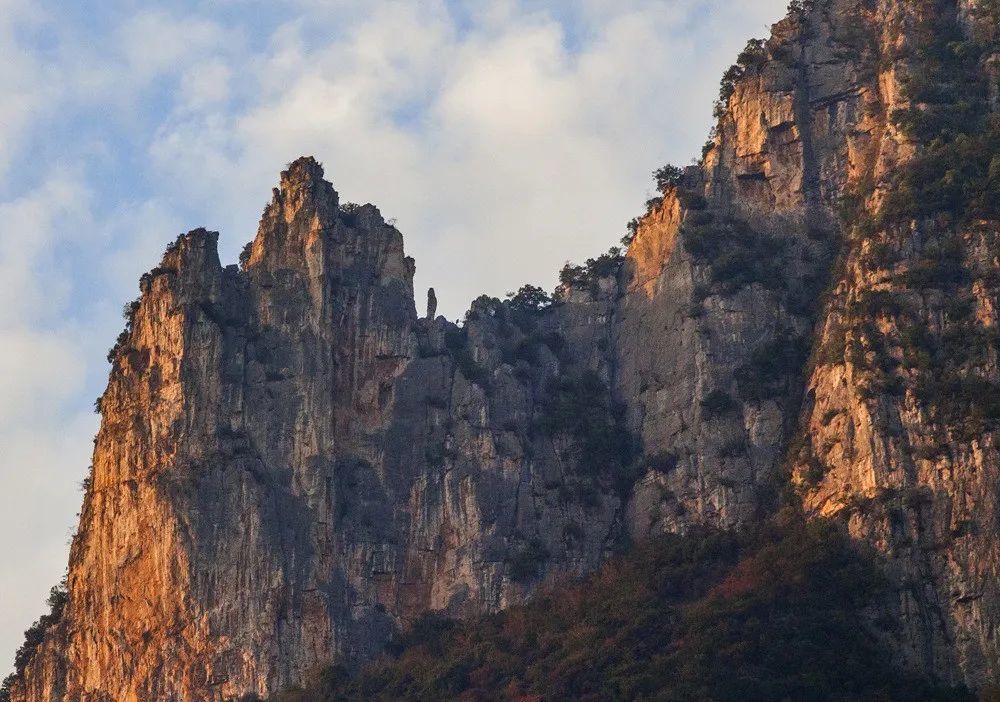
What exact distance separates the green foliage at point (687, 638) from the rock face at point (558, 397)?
159cm

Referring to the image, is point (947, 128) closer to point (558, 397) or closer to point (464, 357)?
point (558, 397)

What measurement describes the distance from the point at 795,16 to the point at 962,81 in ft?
34.4

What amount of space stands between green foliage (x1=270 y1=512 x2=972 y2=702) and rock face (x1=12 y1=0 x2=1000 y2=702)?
1.59 meters

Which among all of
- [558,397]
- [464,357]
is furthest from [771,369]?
[464,357]

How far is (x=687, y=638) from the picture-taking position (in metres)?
91.4

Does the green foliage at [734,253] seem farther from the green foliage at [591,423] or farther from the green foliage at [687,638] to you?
the green foliage at [687,638]

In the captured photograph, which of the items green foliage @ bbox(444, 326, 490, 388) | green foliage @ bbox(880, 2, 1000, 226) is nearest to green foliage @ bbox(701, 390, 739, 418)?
green foliage @ bbox(880, 2, 1000, 226)

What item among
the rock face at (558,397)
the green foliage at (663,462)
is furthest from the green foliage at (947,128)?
the green foliage at (663,462)

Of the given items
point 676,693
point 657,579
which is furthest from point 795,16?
point 676,693

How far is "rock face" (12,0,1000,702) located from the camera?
9594cm

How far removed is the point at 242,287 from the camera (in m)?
106

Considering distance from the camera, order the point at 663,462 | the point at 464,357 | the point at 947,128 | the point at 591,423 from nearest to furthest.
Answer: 1. the point at 663,462
2. the point at 947,128
3. the point at 591,423
4. the point at 464,357

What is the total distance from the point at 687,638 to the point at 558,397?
19.3 m

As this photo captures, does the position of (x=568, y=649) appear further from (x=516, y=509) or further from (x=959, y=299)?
(x=959, y=299)
